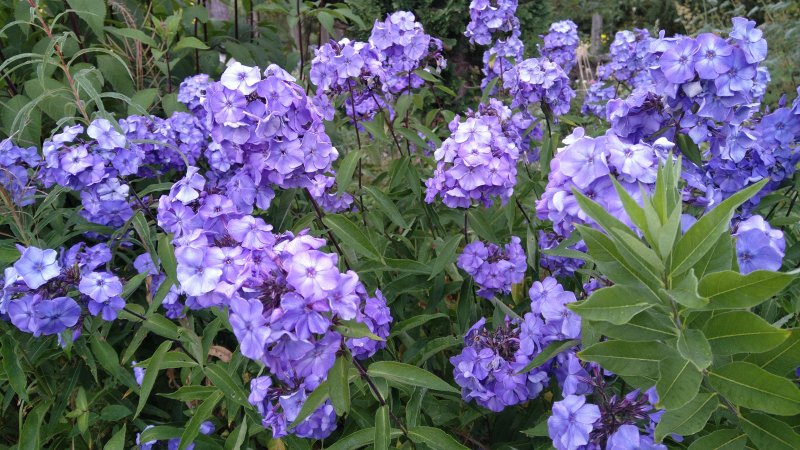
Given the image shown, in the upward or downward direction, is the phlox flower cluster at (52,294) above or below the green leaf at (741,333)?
below

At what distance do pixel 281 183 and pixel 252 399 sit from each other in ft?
1.88

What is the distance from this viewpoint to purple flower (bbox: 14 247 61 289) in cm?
187

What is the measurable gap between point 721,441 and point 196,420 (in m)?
1.34

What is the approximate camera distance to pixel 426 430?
5.57 feet

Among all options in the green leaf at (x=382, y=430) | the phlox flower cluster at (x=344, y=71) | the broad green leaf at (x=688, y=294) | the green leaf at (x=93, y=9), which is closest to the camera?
the broad green leaf at (x=688, y=294)

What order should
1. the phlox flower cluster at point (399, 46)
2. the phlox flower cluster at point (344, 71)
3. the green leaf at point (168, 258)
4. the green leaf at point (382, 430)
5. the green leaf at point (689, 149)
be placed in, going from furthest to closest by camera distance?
the phlox flower cluster at point (399, 46), the phlox flower cluster at point (344, 71), the green leaf at point (168, 258), the green leaf at point (689, 149), the green leaf at point (382, 430)

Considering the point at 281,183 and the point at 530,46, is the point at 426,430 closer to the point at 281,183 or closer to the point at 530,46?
the point at 281,183

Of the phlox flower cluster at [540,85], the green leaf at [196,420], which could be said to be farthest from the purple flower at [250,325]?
the phlox flower cluster at [540,85]

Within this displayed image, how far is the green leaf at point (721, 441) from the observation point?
1.28 m

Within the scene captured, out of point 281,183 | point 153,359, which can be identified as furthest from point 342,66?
point 153,359

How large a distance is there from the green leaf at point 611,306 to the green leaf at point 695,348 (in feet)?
0.29

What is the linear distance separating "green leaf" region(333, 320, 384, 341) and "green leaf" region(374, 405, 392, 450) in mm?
301

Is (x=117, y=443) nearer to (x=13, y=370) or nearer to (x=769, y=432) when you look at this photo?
(x=13, y=370)

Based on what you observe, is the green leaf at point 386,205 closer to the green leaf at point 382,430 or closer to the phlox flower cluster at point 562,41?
the green leaf at point 382,430
